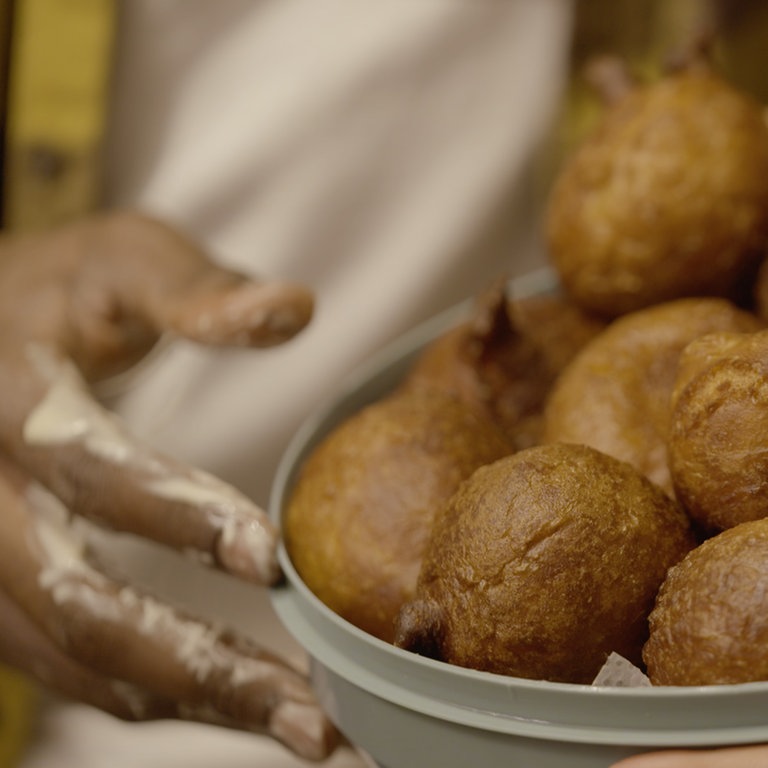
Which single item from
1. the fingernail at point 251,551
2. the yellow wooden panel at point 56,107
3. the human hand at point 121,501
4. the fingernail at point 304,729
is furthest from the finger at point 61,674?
the yellow wooden panel at point 56,107

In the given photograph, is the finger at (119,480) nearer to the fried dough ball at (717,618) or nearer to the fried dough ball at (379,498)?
the fried dough ball at (379,498)

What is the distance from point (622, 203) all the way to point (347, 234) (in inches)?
24.5

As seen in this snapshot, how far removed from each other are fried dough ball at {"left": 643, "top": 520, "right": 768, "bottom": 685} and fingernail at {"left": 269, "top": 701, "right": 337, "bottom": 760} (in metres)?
0.37

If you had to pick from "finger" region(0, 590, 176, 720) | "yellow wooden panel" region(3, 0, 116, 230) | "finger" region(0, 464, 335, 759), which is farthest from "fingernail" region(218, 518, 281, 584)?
"yellow wooden panel" region(3, 0, 116, 230)

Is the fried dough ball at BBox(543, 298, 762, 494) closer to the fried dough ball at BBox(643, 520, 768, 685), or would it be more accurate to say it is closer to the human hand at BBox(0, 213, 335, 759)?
the fried dough ball at BBox(643, 520, 768, 685)

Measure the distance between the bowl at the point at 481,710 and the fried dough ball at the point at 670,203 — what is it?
0.38 metres

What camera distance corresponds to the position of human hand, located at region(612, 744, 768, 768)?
1.65ft

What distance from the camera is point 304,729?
2.79 feet

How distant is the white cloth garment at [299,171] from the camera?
137 cm

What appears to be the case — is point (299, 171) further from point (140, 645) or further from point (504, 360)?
point (140, 645)

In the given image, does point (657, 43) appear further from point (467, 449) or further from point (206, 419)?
point (467, 449)

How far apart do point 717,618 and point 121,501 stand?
1.81ft

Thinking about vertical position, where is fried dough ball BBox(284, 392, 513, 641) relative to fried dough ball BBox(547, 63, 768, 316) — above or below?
below

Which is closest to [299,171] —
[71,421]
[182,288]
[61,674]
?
[182,288]
